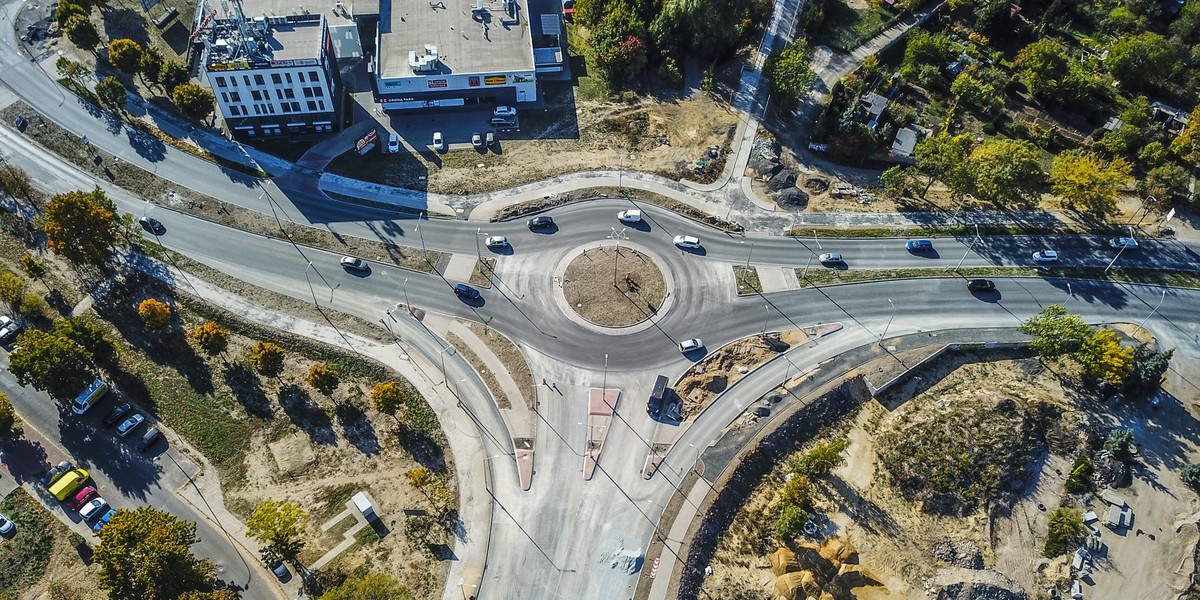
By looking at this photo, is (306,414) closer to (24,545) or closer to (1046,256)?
(24,545)

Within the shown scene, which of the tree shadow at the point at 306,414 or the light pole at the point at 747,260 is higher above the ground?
the light pole at the point at 747,260

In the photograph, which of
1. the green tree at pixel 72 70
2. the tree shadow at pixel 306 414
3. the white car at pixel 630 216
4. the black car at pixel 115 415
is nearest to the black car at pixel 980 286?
the white car at pixel 630 216

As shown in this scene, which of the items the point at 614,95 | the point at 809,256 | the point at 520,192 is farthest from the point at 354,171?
the point at 809,256

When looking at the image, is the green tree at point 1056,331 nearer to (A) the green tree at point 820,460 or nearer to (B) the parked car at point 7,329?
(A) the green tree at point 820,460

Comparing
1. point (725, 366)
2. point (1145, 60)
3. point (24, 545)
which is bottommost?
point (24, 545)

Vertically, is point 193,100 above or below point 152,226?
above

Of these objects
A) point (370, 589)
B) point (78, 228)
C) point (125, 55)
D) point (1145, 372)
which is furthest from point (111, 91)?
A: point (1145, 372)

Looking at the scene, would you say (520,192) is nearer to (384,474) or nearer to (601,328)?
(601,328)

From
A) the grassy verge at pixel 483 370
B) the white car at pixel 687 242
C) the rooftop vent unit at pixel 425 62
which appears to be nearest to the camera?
the grassy verge at pixel 483 370
